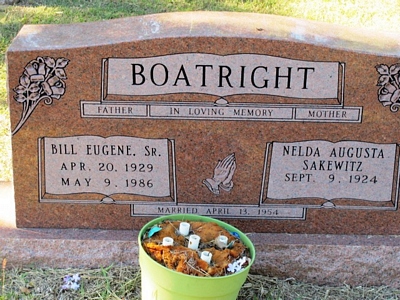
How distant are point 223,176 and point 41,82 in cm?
101

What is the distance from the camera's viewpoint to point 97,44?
299cm

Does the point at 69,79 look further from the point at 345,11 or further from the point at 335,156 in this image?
the point at 345,11

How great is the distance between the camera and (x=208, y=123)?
3113mm

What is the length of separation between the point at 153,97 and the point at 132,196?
54 cm

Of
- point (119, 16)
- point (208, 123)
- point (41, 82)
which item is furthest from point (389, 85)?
point (119, 16)

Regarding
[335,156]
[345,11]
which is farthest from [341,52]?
[345,11]

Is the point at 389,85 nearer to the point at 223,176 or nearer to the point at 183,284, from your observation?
the point at 223,176

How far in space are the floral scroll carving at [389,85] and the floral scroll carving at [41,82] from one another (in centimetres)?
151

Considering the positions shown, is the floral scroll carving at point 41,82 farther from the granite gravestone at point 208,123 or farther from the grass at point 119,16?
the grass at point 119,16

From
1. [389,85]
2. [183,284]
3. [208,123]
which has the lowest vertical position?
[183,284]

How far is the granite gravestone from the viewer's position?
301 centimetres

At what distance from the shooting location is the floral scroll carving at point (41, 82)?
3.00m

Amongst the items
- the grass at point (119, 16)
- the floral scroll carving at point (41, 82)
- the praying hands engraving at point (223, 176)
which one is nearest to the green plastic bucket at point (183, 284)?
the grass at point (119, 16)

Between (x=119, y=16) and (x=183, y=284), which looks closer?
(x=183, y=284)
